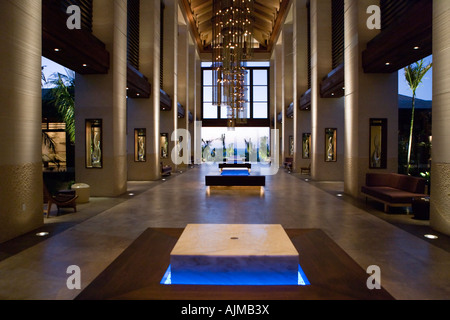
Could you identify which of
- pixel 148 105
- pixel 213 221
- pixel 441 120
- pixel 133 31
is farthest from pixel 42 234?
pixel 133 31

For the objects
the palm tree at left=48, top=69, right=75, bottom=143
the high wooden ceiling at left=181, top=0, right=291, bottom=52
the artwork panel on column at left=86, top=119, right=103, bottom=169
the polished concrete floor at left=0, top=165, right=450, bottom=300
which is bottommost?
the polished concrete floor at left=0, top=165, right=450, bottom=300

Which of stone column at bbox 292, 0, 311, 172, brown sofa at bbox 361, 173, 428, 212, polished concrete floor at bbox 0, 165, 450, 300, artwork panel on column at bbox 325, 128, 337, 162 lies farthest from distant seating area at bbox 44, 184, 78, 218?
stone column at bbox 292, 0, 311, 172

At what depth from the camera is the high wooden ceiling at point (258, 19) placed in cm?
2011

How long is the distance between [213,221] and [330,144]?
8835 millimetres

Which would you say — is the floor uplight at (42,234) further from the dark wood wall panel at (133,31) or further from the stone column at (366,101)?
the dark wood wall panel at (133,31)

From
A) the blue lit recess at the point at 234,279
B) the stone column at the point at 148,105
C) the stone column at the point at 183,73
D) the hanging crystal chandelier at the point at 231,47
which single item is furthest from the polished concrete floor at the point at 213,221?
the stone column at the point at 183,73

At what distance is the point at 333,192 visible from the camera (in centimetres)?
954

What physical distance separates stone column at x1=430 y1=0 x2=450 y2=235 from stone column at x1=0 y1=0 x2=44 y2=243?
6.55 metres

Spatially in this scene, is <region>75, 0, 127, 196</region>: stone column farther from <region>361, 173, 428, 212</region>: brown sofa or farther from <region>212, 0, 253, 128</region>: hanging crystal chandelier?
<region>361, 173, 428, 212</region>: brown sofa

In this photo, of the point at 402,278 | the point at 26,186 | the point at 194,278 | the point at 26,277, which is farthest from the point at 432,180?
the point at 26,186

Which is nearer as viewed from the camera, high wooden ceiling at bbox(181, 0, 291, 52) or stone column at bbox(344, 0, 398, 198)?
stone column at bbox(344, 0, 398, 198)

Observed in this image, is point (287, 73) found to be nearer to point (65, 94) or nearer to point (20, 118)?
point (65, 94)

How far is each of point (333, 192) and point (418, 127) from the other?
23.9ft

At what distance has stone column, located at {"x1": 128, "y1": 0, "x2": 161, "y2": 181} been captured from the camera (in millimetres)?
12664
